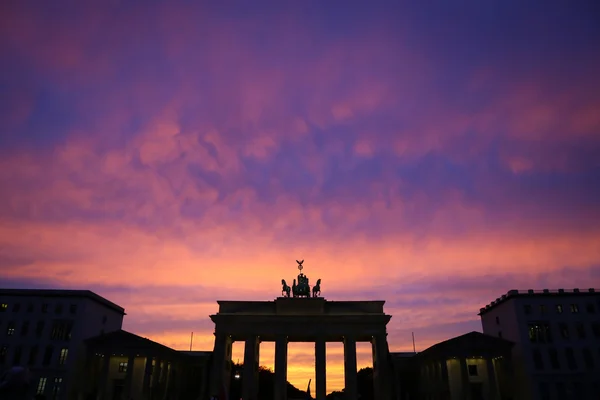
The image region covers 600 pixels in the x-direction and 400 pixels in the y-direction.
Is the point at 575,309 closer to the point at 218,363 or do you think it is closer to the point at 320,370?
the point at 320,370

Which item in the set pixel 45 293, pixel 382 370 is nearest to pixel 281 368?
pixel 382 370

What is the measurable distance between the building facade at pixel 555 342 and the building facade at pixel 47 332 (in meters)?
71.3

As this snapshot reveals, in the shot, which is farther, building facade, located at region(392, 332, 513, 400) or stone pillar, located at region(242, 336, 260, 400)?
stone pillar, located at region(242, 336, 260, 400)

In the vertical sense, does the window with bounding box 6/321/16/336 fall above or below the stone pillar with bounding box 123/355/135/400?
above

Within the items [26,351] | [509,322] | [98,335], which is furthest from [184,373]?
[509,322]

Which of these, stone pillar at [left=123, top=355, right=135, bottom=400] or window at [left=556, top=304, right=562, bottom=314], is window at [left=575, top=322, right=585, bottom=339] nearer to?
window at [left=556, top=304, right=562, bottom=314]

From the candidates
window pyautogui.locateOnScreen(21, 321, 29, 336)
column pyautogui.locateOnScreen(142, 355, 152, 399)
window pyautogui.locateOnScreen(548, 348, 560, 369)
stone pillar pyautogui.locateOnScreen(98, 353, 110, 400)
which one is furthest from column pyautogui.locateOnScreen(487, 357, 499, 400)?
window pyautogui.locateOnScreen(21, 321, 29, 336)

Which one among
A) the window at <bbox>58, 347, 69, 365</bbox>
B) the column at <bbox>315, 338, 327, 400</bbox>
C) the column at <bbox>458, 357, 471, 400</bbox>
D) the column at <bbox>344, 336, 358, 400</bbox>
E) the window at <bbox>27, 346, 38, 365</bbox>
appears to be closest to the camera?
the column at <bbox>458, 357, 471, 400</bbox>

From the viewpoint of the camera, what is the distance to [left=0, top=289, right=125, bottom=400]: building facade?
67.8 m

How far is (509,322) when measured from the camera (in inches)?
2869

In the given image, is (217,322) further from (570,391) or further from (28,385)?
(28,385)

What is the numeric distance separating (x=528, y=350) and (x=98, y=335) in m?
71.7

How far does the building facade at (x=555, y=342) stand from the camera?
214ft

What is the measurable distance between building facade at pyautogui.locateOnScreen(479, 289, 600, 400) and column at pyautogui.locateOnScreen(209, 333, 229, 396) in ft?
160
